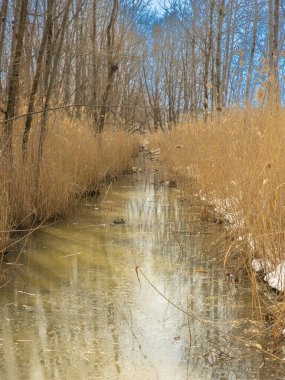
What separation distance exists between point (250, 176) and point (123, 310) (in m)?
1.21

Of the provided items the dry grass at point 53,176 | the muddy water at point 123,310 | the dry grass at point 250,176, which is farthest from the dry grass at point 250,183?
the dry grass at point 53,176

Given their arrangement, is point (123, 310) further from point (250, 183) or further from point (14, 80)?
point (14, 80)

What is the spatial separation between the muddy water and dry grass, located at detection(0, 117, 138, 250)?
0.24 meters

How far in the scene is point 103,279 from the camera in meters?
2.99

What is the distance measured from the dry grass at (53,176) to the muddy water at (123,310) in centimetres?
24

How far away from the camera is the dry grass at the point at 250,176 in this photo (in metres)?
2.75

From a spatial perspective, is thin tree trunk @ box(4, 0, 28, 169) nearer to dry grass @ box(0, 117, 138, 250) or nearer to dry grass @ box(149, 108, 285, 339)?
dry grass @ box(0, 117, 138, 250)

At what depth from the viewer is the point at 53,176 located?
4.50 metres

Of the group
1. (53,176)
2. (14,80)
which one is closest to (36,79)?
(14,80)

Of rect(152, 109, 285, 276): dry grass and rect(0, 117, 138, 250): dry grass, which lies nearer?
rect(152, 109, 285, 276): dry grass

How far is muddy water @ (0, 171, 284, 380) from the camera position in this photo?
191cm

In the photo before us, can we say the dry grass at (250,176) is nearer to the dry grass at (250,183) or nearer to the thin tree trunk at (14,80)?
the dry grass at (250,183)

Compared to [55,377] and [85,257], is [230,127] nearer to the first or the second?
[85,257]

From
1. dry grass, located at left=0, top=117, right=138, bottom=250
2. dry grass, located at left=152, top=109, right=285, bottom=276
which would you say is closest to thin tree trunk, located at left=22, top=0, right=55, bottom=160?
dry grass, located at left=0, top=117, right=138, bottom=250
